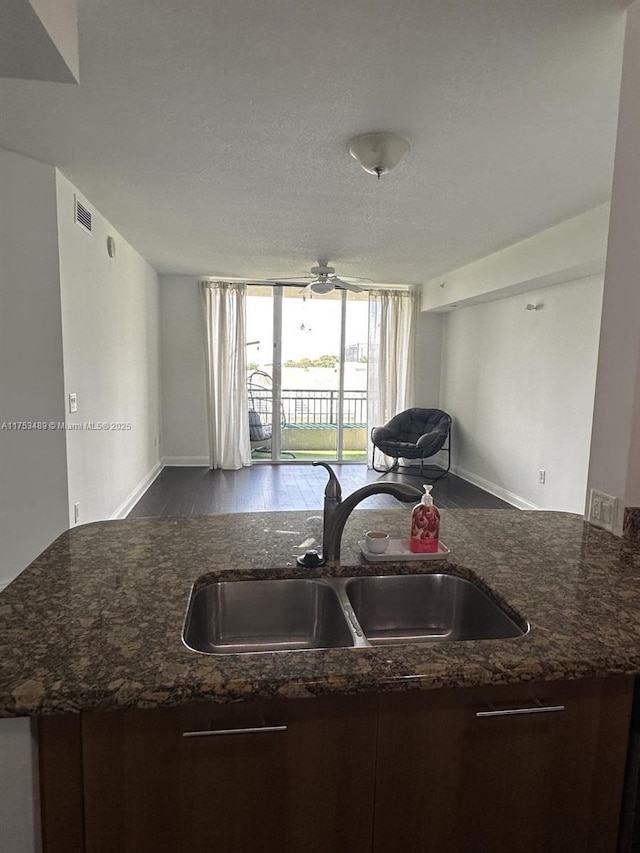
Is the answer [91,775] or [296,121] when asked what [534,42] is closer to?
[296,121]

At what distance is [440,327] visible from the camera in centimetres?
707

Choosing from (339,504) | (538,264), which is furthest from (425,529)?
(538,264)

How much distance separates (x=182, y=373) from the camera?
6.54 meters

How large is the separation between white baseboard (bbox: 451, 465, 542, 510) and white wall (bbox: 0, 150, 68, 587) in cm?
410

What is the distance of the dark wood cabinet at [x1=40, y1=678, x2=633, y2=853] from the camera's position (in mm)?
834

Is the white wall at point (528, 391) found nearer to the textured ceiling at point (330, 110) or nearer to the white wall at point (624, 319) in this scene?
the textured ceiling at point (330, 110)

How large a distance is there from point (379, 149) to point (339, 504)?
187cm

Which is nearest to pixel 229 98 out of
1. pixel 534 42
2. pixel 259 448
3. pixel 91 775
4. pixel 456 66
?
pixel 456 66

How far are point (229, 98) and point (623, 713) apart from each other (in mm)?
2414

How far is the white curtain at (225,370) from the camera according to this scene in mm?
6375

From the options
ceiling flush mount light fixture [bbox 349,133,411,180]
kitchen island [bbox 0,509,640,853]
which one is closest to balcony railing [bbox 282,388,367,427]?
ceiling flush mount light fixture [bbox 349,133,411,180]

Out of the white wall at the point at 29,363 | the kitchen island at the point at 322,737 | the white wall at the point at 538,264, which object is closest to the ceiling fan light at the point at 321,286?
the white wall at the point at 538,264

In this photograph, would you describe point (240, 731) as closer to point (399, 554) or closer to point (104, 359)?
point (399, 554)

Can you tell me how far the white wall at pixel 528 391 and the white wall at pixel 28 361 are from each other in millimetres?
3807
